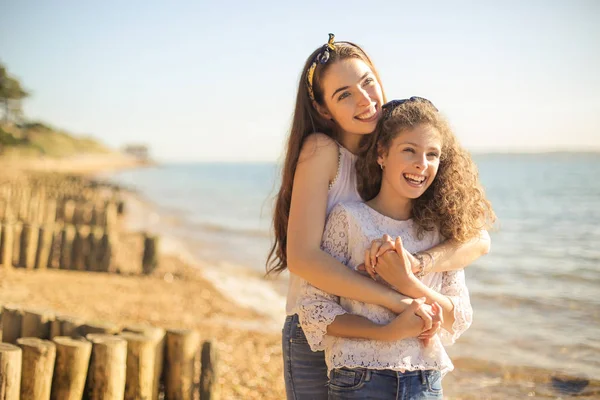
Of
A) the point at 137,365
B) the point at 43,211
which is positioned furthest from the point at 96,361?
the point at 43,211

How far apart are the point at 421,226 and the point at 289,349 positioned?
903 mm

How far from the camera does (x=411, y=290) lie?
2.61 meters

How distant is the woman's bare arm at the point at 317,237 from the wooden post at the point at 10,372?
2.12 meters

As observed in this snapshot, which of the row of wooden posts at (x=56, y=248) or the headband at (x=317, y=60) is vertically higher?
the headband at (x=317, y=60)

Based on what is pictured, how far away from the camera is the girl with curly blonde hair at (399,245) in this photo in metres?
2.54

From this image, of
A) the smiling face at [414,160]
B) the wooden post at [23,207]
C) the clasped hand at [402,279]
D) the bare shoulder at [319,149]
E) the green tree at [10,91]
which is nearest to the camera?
the clasped hand at [402,279]

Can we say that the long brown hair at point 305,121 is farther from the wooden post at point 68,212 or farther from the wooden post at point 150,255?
the wooden post at point 68,212

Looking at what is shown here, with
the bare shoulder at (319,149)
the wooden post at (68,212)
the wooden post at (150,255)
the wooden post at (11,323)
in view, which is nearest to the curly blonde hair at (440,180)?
the bare shoulder at (319,149)

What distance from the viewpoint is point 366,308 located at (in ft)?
8.77

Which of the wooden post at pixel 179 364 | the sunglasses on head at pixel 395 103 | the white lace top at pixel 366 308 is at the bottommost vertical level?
the wooden post at pixel 179 364

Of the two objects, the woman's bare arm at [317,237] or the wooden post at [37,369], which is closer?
the woman's bare arm at [317,237]

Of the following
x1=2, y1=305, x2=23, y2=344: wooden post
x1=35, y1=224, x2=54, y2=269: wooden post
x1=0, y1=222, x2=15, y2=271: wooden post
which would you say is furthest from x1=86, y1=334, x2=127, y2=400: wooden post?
x1=35, y1=224, x2=54, y2=269: wooden post

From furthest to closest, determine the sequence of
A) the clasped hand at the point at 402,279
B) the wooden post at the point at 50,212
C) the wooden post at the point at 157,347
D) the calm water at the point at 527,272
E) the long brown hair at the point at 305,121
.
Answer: the wooden post at the point at 50,212 → the calm water at the point at 527,272 → the wooden post at the point at 157,347 → the long brown hair at the point at 305,121 → the clasped hand at the point at 402,279

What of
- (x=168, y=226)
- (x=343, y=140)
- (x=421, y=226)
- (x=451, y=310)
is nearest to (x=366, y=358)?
(x=451, y=310)
